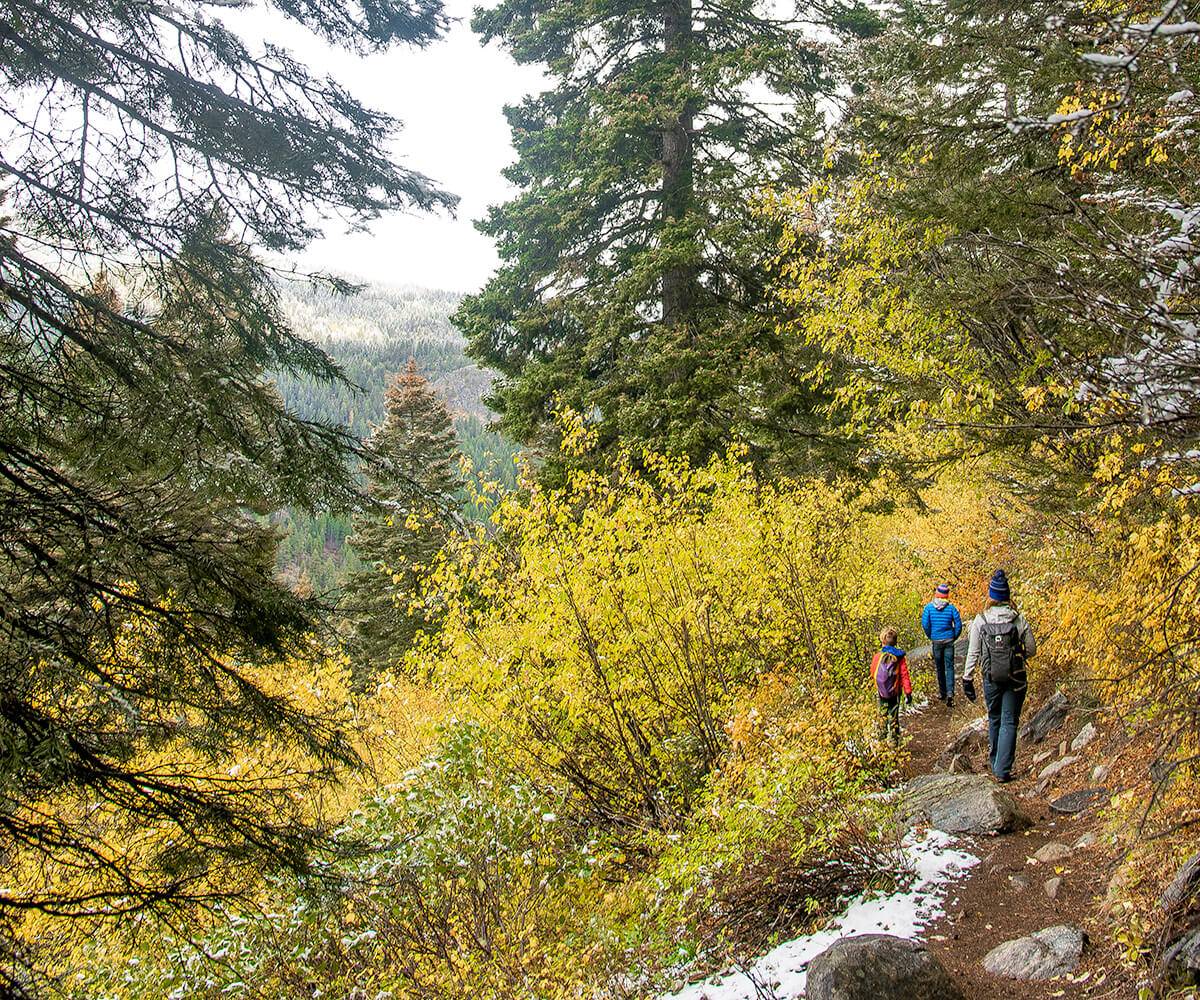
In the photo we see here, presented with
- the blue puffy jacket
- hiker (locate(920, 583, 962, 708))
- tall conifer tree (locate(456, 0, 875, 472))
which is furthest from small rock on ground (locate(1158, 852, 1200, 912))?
Answer: tall conifer tree (locate(456, 0, 875, 472))

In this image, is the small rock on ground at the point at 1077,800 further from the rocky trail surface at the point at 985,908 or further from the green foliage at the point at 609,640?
the green foliage at the point at 609,640

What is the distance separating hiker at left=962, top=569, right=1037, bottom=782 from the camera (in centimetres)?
650

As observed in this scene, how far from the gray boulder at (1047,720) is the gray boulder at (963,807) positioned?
1.32 m

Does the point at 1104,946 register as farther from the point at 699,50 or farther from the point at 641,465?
the point at 699,50

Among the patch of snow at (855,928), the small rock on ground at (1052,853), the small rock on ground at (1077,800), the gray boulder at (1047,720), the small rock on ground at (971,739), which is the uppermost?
the small rock on ground at (971,739)

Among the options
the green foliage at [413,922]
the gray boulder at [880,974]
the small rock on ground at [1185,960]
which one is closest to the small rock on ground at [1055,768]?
the gray boulder at [880,974]

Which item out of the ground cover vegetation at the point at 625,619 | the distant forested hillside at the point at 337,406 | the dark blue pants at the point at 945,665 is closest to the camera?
the ground cover vegetation at the point at 625,619

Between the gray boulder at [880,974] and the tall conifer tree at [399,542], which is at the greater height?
the tall conifer tree at [399,542]

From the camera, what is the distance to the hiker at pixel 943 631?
1022 cm

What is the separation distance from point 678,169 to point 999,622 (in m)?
11.4

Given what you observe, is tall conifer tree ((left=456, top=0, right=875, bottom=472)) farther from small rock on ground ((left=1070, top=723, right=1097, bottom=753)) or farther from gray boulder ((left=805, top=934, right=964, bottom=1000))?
gray boulder ((left=805, top=934, right=964, bottom=1000))

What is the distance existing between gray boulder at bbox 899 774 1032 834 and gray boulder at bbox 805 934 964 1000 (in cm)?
201

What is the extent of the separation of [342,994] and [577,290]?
12.3 meters

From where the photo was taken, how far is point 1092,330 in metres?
4.82
